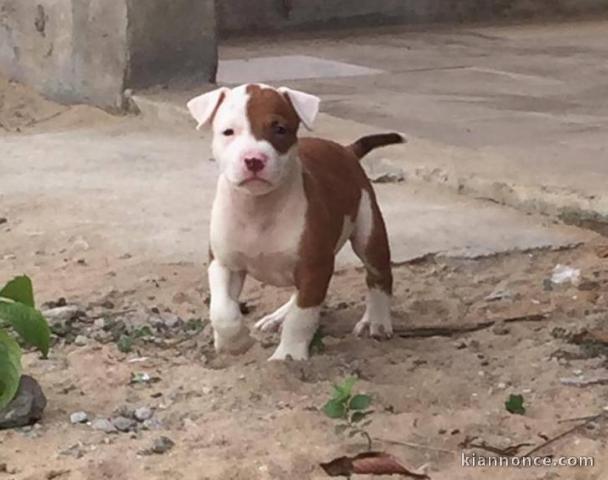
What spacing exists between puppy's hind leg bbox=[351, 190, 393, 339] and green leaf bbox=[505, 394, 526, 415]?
0.68 m

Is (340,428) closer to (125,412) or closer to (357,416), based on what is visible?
(357,416)

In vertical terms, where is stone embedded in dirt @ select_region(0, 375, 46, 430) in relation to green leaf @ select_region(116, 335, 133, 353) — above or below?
above

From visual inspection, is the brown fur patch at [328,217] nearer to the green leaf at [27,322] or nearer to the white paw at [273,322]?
the white paw at [273,322]

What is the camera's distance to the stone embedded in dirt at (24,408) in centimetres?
292

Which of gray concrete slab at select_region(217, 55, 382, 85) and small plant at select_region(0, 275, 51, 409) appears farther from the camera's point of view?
gray concrete slab at select_region(217, 55, 382, 85)

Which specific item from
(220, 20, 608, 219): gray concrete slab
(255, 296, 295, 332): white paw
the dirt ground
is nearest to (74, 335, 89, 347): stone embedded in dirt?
the dirt ground

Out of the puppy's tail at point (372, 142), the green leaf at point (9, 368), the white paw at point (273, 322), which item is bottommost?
the white paw at point (273, 322)

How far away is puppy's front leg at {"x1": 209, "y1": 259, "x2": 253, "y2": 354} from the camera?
131 inches

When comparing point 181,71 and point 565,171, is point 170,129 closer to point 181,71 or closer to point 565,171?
point 181,71

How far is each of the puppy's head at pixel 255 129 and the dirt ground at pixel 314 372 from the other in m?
0.47

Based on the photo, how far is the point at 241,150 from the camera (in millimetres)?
3189

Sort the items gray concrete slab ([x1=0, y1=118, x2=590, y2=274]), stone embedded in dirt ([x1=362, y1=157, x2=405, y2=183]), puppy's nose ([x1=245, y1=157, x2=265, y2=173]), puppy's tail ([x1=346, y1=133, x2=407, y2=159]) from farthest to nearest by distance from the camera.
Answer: stone embedded in dirt ([x1=362, y1=157, x2=405, y2=183]) → gray concrete slab ([x1=0, y1=118, x2=590, y2=274]) → puppy's tail ([x1=346, y1=133, x2=407, y2=159]) → puppy's nose ([x1=245, y1=157, x2=265, y2=173])

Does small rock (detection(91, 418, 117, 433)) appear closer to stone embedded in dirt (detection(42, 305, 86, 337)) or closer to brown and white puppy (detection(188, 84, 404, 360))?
brown and white puppy (detection(188, 84, 404, 360))

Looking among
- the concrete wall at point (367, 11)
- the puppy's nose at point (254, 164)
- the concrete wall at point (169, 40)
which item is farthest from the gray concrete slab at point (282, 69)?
the puppy's nose at point (254, 164)
